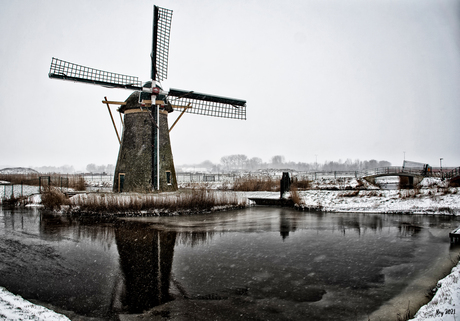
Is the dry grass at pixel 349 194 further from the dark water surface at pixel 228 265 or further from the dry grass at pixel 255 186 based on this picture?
the dry grass at pixel 255 186

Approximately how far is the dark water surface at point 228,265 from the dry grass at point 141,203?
2.45 meters

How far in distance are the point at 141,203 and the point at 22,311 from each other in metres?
9.78

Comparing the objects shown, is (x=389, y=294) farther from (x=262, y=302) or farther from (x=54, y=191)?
(x=54, y=191)

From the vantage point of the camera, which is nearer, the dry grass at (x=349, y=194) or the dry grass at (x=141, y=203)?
the dry grass at (x=141, y=203)

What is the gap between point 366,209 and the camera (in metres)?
14.2

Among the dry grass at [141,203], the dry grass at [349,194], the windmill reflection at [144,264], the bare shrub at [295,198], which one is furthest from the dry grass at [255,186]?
the windmill reflection at [144,264]

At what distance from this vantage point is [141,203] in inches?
534

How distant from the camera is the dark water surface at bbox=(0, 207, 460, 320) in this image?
174 inches

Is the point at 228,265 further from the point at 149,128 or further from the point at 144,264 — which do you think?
the point at 149,128

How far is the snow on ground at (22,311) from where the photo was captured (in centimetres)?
370

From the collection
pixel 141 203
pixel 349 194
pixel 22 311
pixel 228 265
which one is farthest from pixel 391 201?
Result: pixel 22 311

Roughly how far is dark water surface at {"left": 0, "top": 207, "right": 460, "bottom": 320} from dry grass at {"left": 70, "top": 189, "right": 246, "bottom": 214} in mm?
2455

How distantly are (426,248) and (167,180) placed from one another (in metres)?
12.2

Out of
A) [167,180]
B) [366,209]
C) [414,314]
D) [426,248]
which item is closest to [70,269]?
[414,314]
